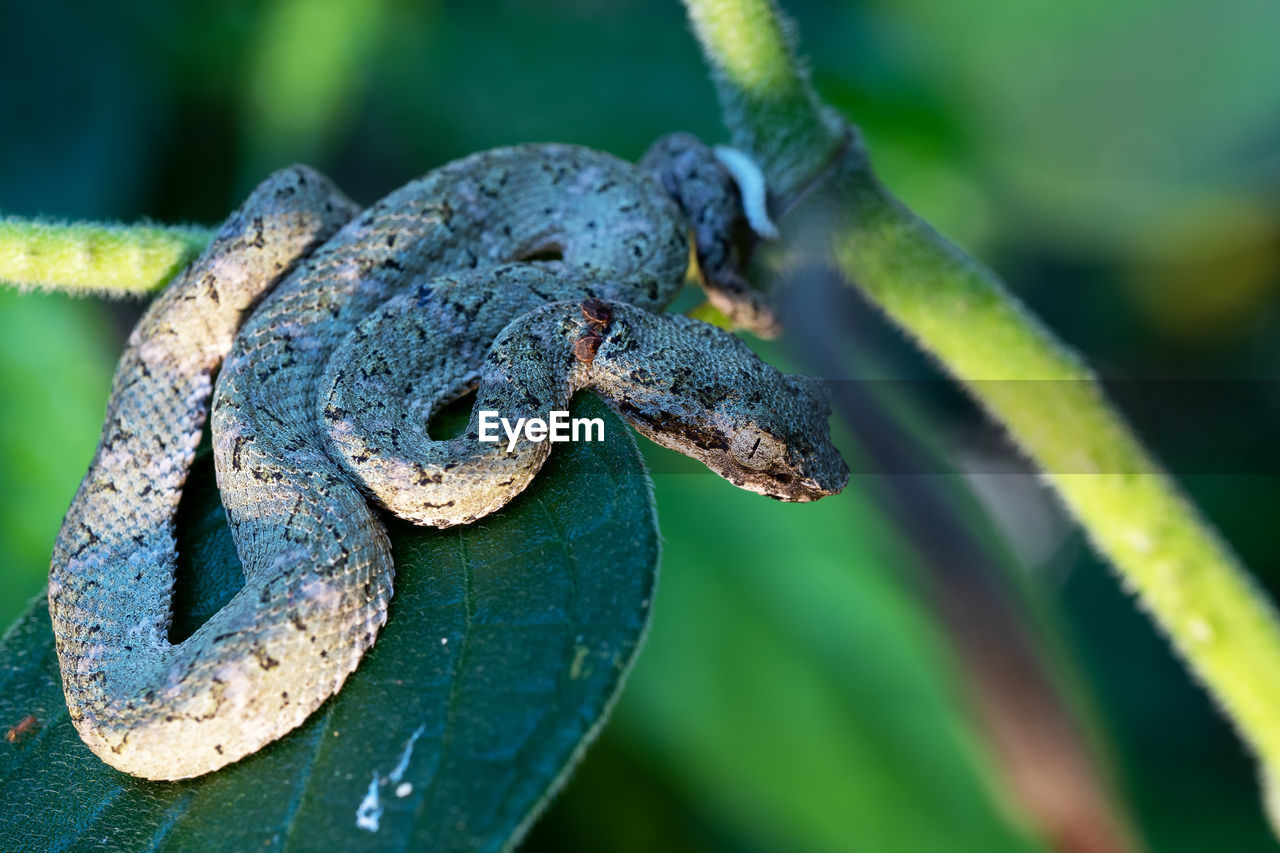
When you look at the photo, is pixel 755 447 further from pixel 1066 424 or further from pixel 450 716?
pixel 450 716

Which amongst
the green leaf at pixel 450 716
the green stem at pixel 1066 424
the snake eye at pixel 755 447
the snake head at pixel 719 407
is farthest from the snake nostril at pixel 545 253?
the green leaf at pixel 450 716

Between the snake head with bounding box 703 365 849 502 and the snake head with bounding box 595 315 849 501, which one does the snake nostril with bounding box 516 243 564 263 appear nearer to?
the snake head with bounding box 595 315 849 501

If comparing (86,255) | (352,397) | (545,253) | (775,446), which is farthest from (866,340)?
(86,255)

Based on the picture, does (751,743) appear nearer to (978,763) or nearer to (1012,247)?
(978,763)

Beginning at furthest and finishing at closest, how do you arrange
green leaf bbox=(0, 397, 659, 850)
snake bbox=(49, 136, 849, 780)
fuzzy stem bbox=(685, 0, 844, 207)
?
1. fuzzy stem bbox=(685, 0, 844, 207)
2. snake bbox=(49, 136, 849, 780)
3. green leaf bbox=(0, 397, 659, 850)

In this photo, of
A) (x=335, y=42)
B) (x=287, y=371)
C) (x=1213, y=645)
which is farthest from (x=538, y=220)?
(x=1213, y=645)

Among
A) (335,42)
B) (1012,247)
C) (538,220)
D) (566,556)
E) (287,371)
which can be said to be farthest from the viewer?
(1012,247)

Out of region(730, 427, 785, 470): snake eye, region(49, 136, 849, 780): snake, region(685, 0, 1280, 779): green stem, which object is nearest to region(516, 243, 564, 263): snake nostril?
region(49, 136, 849, 780): snake
